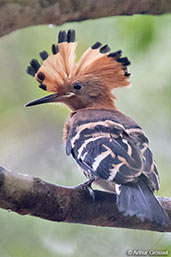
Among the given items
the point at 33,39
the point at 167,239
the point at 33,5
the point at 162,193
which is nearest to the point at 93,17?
the point at 33,5

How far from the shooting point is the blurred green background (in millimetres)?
3707

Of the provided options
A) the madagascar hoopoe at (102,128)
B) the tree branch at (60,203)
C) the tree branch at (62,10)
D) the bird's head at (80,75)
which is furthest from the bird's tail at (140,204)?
the bird's head at (80,75)

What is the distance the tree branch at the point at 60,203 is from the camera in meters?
2.27

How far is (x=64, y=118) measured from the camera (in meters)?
5.08

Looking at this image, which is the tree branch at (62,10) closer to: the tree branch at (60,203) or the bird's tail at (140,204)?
the tree branch at (60,203)

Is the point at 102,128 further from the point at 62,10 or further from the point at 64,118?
the point at 64,118

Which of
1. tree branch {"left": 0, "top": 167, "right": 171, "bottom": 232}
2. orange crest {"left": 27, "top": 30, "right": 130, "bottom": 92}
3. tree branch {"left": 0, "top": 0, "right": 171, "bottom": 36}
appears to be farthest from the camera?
orange crest {"left": 27, "top": 30, "right": 130, "bottom": 92}

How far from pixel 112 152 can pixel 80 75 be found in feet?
3.76

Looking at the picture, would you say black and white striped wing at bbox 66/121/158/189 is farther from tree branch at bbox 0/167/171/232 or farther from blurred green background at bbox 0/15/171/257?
blurred green background at bbox 0/15/171/257

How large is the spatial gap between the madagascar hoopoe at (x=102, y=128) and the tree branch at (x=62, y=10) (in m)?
0.87

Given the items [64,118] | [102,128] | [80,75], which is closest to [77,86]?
[80,75]

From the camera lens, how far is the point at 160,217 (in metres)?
2.42

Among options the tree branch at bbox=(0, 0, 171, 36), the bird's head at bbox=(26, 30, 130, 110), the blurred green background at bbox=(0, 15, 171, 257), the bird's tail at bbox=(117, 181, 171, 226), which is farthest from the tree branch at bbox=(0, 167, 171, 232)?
the bird's head at bbox=(26, 30, 130, 110)

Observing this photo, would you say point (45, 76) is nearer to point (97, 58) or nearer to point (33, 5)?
point (97, 58)
